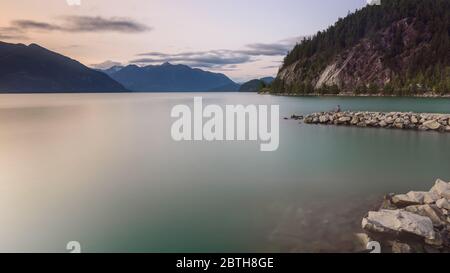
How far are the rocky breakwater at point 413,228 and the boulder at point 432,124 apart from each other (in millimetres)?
29852

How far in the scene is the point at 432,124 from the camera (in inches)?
1491

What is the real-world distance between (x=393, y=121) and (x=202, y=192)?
33637 mm

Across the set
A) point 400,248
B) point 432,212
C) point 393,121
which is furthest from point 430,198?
point 393,121

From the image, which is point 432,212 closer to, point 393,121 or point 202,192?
point 202,192

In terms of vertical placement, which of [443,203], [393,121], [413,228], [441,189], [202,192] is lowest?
[202,192]

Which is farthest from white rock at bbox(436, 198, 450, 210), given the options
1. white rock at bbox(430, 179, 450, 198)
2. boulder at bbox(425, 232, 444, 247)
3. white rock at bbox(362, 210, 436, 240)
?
boulder at bbox(425, 232, 444, 247)

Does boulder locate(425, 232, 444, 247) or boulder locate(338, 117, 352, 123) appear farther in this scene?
boulder locate(338, 117, 352, 123)

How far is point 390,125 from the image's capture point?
4066 cm

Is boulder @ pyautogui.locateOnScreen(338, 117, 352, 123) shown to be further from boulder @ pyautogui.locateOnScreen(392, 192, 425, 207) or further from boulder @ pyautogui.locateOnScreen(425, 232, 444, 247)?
boulder @ pyautogui.locateOnScreen(425, 232, 444, 247)

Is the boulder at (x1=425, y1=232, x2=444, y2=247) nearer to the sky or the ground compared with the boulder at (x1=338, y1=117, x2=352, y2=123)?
nearer to the ground

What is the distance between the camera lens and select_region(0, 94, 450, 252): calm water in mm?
10727

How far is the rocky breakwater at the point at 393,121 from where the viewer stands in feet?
125

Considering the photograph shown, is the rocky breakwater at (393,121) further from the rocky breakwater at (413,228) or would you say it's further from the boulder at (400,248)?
the boulder at (400,248)

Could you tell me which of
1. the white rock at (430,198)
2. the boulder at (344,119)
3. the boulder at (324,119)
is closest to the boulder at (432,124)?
the boulder at (344,119)
